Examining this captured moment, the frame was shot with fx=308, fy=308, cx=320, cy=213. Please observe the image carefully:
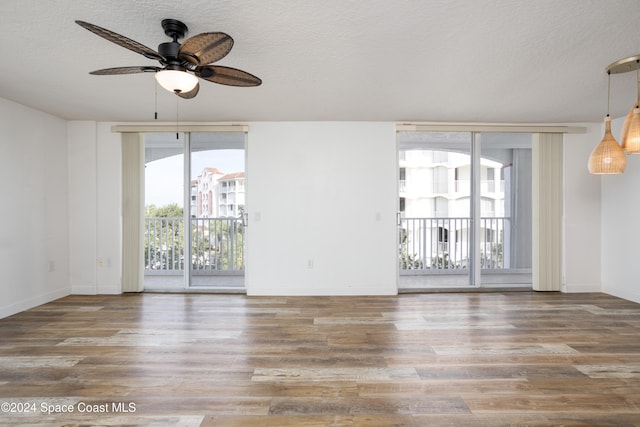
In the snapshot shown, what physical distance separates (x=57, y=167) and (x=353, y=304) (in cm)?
417

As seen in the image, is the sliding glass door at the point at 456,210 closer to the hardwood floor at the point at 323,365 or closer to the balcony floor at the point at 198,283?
the hardwood floor at the point at 323,365

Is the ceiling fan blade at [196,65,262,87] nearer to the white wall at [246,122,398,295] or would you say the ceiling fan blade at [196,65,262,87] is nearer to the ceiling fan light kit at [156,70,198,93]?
the ceiling fan light kit at [156,70,198,93]

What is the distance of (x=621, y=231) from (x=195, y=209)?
5834 mm

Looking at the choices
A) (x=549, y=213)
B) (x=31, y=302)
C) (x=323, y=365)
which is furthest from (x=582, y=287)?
(x=31, y=302)

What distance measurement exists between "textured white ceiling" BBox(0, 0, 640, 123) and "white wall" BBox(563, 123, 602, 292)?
2.75ft

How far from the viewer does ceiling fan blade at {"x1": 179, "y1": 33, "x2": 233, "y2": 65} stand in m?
1.65

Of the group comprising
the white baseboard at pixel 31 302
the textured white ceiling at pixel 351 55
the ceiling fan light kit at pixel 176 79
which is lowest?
the white baseboard at pixel 31 302

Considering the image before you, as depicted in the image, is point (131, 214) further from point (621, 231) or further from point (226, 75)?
point (621, 231)

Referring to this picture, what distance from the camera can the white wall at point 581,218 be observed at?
4238 mm

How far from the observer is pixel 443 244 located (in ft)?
18.2

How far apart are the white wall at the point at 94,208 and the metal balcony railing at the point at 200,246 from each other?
100 centimetres

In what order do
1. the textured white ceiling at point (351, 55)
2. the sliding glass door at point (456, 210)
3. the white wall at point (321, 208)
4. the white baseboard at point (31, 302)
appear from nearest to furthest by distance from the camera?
the textured white ceiling at point (351, 55), the white baseboard at point (31, 302), the white wall at point (321, 208), the sliding glass door at point (456, 210)

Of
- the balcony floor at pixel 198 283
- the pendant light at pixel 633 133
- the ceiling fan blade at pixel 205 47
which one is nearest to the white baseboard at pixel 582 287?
the pendant light at pixel 633 133

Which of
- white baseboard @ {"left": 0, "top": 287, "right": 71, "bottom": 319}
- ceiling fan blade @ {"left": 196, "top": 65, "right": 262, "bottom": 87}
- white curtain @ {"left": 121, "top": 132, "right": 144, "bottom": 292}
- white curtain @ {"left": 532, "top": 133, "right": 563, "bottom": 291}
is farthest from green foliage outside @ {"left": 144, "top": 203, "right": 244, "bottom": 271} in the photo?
white curtain @ {"left": 532, "top": 133, "right": 563, "bottom": 291}
